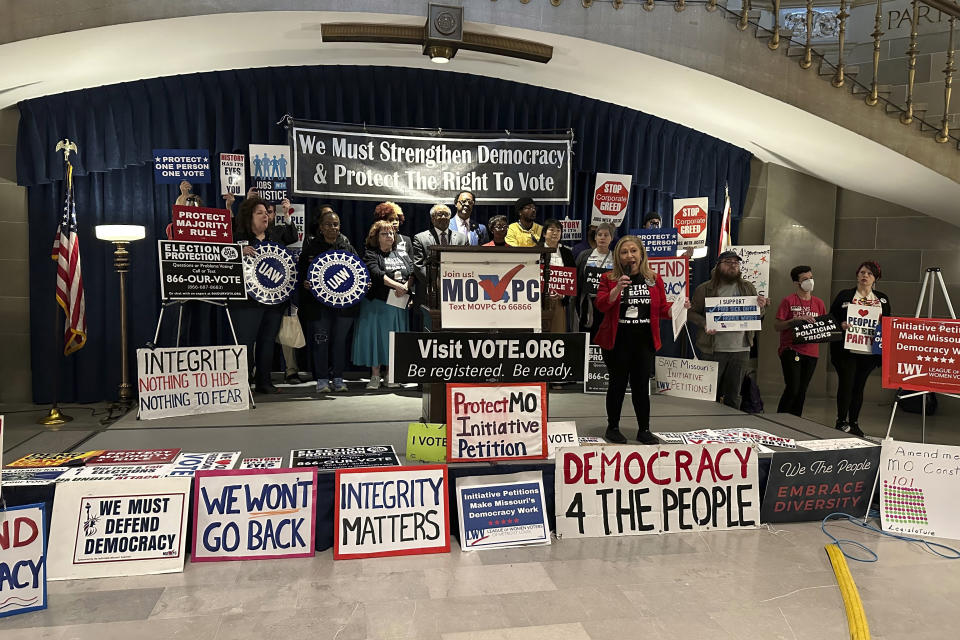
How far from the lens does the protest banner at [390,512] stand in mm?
2877

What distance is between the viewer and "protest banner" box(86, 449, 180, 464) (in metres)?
3.24

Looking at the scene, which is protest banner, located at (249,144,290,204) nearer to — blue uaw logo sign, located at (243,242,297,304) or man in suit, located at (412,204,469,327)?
blue uaw logo sign, located at (243,242,297,304)

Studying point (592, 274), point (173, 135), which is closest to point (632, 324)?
point (592, 274)

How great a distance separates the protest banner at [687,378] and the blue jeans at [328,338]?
2392 millimetres

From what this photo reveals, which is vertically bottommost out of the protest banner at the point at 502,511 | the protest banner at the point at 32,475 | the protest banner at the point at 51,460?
the protest banner at the point at 502,511

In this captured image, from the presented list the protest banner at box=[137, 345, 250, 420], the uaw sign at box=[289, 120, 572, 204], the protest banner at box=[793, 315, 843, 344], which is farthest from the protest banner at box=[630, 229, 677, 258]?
the protest banner at box=[137, 345, 250, 420]

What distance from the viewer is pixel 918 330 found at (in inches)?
144

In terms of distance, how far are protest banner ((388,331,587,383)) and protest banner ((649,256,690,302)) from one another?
6.09 feet

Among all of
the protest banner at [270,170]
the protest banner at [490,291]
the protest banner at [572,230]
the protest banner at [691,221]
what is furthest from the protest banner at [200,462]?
Answer: the protest banner at [691,221]

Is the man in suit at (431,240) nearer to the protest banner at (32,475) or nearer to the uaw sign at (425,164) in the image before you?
the uaw sign at (425,164)

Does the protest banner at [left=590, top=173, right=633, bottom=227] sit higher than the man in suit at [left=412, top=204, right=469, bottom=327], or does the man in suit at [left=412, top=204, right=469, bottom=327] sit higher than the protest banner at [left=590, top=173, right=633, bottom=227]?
the protest banner at [left=590, top=173, right=633, bottom=227]

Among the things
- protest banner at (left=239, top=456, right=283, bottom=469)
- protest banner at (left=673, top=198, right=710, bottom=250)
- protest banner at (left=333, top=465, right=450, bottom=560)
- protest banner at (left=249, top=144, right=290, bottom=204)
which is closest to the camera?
protest banner at (left=333, top=465, right=450, bottom=560)

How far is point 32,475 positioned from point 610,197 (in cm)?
522

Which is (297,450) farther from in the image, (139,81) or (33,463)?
(139,81)
